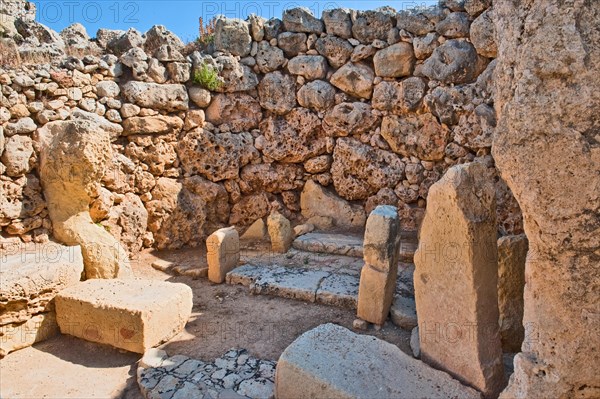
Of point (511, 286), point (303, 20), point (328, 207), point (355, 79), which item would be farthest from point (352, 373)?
point (303, 20)

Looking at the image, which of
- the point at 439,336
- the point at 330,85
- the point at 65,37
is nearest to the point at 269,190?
the point at 330,85

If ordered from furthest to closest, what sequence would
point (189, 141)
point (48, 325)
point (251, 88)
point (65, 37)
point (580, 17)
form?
point (251, 88) → point (189, 141) → point (65, 37) → point (48, 325) → point (580, 17)

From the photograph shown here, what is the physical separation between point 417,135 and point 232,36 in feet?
10.8

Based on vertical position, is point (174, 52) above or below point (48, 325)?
above

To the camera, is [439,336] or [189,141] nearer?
[439,336]

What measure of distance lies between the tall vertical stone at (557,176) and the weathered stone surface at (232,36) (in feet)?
17.1

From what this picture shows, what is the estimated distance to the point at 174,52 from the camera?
231 inches

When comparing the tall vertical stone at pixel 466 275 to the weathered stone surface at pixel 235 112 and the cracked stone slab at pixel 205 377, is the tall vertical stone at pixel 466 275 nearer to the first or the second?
the cracked stone slab at pixel 205 377

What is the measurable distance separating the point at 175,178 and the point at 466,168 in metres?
4.53

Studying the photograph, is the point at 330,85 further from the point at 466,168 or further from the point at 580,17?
the point at 580,17

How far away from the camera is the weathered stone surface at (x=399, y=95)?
5770 mm

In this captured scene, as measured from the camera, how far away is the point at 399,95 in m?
5.89

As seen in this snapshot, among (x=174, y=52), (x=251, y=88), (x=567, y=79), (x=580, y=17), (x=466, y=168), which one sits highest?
(x=174, y=52)

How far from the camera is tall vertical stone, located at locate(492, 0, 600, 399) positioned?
1522mm
